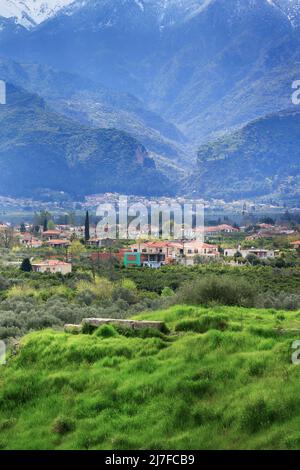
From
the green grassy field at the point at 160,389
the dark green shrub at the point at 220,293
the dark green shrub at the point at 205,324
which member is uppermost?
the dark green shrub at the point at 220,293

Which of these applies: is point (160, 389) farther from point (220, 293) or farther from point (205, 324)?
point (220, 293)

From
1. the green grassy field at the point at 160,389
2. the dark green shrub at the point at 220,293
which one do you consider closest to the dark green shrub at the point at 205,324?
the green grassy field at the point at 160,389

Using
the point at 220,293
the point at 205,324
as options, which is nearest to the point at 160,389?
the point at 205,324

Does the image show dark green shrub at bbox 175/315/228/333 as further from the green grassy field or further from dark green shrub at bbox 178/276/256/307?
dark green shrub at bbox 178/276/256/307

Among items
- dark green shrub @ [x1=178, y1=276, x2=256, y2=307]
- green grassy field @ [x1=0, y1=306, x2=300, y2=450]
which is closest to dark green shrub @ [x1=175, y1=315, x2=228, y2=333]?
green grassy field @ [x1=0, y1=306, x2=300, y2=450]

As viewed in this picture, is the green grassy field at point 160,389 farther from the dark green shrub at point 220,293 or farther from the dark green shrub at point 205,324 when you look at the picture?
the dark green shrub at point 220,293

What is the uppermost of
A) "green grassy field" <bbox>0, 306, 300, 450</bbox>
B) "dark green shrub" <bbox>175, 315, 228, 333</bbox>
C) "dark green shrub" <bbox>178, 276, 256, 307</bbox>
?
"dark green shrub" <bbox>178, 276, 256, 307</bbox>

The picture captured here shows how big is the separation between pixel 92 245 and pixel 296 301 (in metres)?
68.8

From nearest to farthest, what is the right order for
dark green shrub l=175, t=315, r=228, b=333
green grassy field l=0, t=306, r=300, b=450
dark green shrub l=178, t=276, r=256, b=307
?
1. green grassy field l=0, t=306, r=300, b=450
2. dark green shrub l=175, t=315, r=228, b=333
3. dark green shrub l=178, t=276, r=256, b=307

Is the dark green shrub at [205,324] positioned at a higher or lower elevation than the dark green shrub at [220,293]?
lower

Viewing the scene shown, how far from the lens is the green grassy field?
10562 mm

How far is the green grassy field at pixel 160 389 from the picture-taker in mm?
10562

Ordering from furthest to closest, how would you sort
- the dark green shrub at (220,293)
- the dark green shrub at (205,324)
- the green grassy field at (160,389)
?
the dark green shrub at (220,293) < the dark green shrub at (205,324) < the green grassy field at (160,389)
